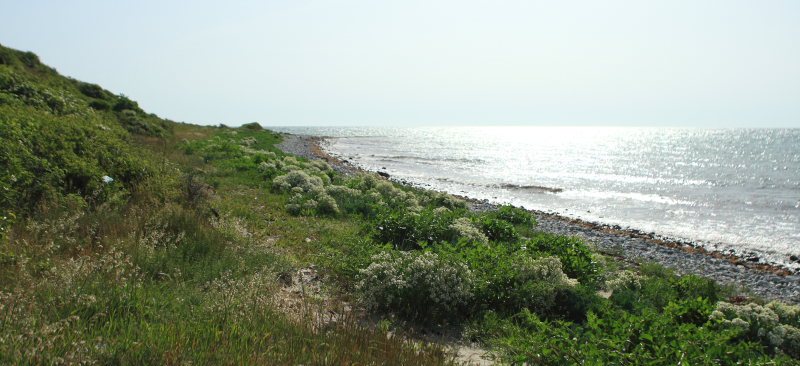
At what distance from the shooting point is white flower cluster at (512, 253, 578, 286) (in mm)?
7457

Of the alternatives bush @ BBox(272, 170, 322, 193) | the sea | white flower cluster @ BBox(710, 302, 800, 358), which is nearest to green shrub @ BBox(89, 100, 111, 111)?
bush @ BBox(272, 170, 322, 193)

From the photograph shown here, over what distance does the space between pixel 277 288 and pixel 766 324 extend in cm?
701

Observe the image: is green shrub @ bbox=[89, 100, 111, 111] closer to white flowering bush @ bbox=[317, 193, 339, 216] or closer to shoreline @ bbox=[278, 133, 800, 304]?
white flowering bush @ bbox=[317, 193, 339, 216]

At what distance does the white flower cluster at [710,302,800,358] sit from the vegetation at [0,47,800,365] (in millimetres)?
23

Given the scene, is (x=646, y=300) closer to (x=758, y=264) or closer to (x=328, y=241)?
(x=328, y=241)

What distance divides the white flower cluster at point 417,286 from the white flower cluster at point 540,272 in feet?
3.63

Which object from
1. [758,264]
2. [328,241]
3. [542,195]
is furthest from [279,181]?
[542,195]

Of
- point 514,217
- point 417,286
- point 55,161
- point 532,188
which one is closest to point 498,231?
point 514,217

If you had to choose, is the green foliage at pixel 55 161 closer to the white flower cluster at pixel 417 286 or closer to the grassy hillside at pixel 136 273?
the grassy hillside at pixel 136 273

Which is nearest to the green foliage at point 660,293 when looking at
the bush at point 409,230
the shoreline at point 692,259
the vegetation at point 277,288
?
the vegetation at point 277,288

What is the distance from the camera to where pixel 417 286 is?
661 cm

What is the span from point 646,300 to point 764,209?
26872 millimetres

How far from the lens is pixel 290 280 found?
23.6 ft

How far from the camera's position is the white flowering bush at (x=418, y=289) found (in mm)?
6496
